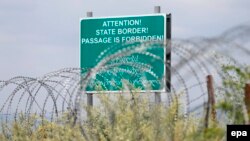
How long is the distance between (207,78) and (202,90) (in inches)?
56.0

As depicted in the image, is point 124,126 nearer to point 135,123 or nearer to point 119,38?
point 135,123

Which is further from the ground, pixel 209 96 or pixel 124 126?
pixel 209 96

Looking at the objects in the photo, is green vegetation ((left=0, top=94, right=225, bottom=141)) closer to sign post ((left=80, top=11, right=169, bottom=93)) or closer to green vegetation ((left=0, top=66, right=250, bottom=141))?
green vegetation ((left=0, top=66, right=250, bottom=141))

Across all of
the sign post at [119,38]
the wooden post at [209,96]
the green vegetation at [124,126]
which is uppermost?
the sign post at [119,38]

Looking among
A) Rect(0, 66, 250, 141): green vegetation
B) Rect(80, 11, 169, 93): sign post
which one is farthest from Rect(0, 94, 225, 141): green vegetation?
Rect(80, 11, 169, 93): sign post

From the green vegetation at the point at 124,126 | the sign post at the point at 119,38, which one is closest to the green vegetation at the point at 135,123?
the green vegetation at the point at 124,126

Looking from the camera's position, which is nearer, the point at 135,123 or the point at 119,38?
the point at 135,123

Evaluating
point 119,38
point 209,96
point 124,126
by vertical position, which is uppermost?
point 119,38

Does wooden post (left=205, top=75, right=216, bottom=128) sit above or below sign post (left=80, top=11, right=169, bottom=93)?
below

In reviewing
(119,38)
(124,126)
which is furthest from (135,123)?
(119,38)

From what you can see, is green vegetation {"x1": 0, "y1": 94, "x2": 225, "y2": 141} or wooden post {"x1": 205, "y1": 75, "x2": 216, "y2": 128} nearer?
wooden post {"x1": 205, "y1": 75, "x2": 216, "y2": 128}

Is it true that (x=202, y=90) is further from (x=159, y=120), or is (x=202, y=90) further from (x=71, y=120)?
(x=71, y=120)

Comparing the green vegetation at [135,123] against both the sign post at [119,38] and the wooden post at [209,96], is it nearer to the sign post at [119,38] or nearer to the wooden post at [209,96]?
the wooden post at [209,96]

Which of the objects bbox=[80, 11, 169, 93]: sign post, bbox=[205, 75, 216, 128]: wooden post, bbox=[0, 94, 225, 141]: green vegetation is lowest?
bbox=[0, 94, 225, 141]: green vegetation
